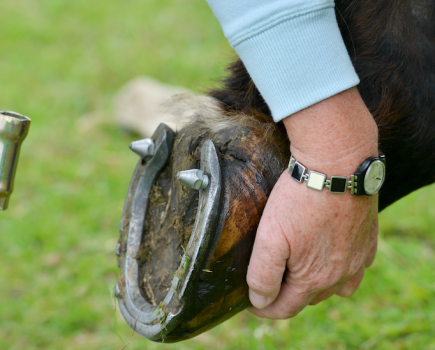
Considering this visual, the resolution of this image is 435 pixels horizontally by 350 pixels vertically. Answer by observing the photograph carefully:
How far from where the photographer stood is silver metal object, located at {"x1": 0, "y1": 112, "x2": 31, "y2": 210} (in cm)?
115

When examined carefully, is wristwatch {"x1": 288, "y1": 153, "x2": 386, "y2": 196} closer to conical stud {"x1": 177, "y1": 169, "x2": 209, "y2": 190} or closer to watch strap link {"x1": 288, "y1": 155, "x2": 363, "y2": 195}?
watch strap link {"x1": 288, "y1": 155, "x2": 363, "y2": 195}

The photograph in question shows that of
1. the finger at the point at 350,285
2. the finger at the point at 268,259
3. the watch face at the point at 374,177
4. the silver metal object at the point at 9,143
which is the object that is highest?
the silver metal object at the point at 9,143

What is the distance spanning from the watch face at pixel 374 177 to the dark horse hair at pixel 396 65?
0.51 feet

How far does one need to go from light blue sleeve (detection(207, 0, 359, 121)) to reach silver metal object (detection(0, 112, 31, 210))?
597mm

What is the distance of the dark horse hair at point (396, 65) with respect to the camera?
108 cm

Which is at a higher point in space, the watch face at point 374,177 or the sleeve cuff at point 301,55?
the sleeve cuff at point 301,55

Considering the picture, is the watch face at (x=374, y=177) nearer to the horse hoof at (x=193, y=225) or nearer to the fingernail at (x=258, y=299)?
the horse hoof at (x=193, y=225)

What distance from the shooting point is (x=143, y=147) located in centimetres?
129

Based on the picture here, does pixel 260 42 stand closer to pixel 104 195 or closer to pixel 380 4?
pixel 380 4

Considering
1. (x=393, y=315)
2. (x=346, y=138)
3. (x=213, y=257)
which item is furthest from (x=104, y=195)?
(x=346, y=138)

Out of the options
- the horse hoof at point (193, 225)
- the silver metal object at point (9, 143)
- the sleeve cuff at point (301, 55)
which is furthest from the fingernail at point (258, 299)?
the silver metal object at point (9, 143)

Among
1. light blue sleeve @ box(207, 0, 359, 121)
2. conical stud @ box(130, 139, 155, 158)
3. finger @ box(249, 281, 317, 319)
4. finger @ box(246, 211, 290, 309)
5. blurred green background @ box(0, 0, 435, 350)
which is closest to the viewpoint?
light blue sleeve @ box(207, 0, 359, 121)

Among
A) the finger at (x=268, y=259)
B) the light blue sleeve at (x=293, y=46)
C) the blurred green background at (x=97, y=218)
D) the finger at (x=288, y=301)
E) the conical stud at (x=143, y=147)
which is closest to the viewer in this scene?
the light blue sleeve at (x=293, y=46)

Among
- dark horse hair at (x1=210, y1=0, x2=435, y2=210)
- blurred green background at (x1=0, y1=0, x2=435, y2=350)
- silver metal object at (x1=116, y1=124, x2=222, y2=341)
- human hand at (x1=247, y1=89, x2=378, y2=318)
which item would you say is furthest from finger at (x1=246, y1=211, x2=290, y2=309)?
blurred green background at (x1=0, y1=0, x2=435, y2=350)
